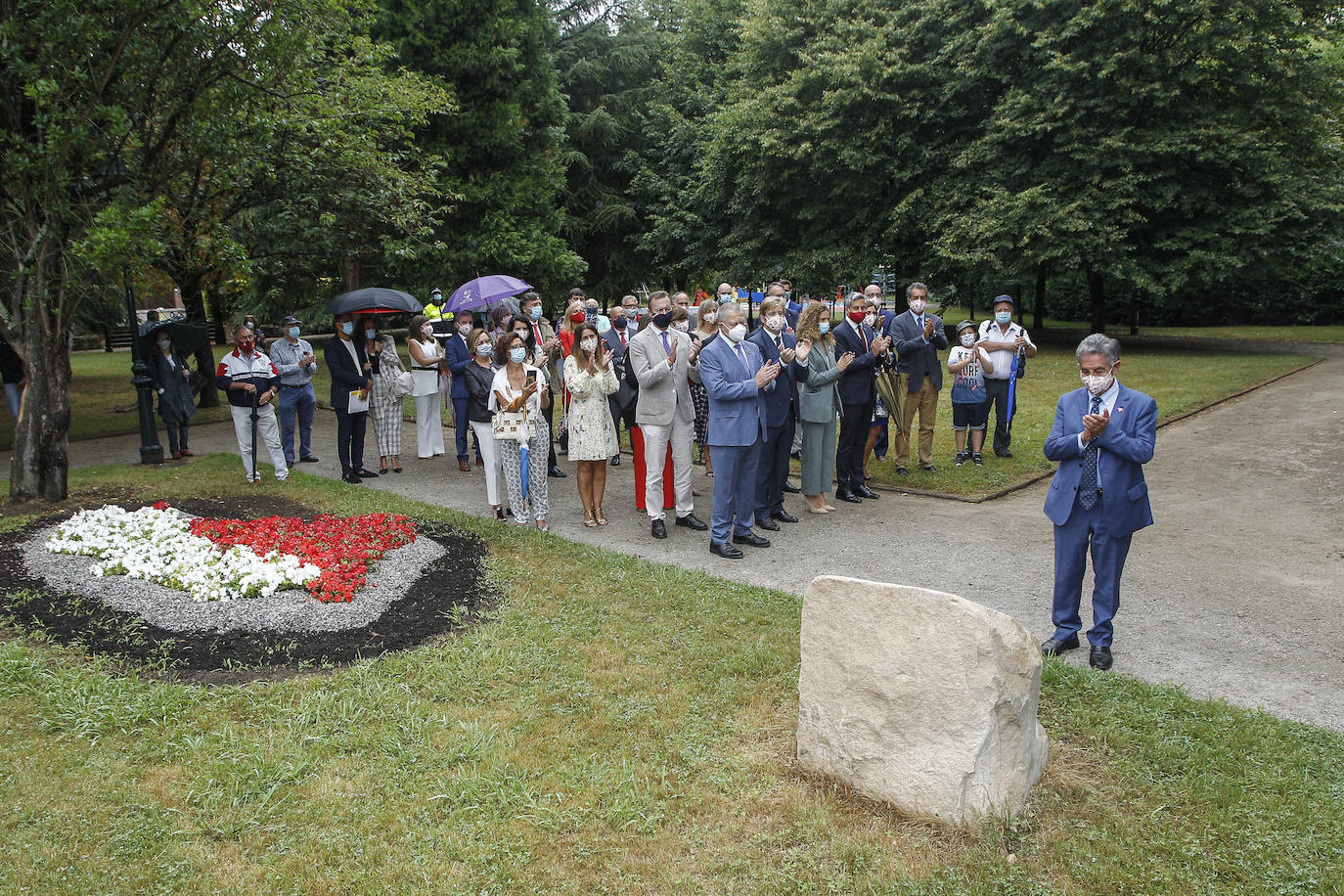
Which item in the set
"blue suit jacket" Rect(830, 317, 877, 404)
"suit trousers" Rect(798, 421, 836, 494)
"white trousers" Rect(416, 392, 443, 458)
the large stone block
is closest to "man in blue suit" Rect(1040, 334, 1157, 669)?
the large stone block

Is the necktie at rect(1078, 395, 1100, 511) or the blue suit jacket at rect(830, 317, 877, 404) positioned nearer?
the necktie at rect(1078, 395, 1100, 511)

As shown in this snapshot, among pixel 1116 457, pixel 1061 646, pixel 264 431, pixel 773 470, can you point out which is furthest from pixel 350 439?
pixel 1116 457

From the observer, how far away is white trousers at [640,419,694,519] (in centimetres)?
885

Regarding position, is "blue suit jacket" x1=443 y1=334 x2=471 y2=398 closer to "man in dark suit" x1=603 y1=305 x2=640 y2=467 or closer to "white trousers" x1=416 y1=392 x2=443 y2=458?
"white trousers" x1=416 y1=392 x2=443 y2=458

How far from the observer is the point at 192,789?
172 inches

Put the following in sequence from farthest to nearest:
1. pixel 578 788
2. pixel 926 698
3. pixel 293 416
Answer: pixel 293 416 < pixel 578 788 < pixel 926 698

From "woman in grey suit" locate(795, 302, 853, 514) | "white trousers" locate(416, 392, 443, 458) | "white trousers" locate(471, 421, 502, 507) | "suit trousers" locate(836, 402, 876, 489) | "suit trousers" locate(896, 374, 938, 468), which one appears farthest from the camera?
"white trousers" locate(416, 392, 443, 458)

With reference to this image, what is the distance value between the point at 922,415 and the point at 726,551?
4.34 metres

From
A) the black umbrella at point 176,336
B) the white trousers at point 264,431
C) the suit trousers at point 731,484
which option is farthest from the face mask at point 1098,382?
the black umbrella at point 176,336

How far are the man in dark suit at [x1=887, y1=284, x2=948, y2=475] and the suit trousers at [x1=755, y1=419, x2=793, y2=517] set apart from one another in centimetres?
255

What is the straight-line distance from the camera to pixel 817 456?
9.48 meters

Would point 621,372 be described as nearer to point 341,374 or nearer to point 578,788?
point 341,374

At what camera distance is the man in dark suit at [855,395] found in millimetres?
9797

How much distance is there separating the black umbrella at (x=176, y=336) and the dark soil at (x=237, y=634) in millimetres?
6140
